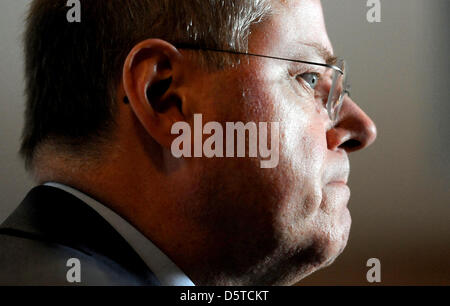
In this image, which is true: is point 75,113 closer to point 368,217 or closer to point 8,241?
point 8,241

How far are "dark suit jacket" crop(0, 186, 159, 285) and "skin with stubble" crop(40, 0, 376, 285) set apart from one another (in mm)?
46

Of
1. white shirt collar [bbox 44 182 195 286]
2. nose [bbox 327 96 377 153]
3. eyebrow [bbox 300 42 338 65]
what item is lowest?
white shirt collar [bbox 44 182 195 286]

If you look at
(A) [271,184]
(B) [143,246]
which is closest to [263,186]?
(A) [271,184]

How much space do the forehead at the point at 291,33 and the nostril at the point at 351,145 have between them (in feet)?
0.44

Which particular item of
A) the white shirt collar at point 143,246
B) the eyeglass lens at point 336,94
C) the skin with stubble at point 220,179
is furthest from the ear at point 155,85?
the eyeglass lens at point 336,94

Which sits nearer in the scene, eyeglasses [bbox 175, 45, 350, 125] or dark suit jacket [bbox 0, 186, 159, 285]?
dark suit jacket [bbox 0, 186, 159, 285]

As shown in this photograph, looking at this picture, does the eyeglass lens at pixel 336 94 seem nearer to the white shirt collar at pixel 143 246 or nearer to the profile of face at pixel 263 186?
the profile of face at pixel 263 186

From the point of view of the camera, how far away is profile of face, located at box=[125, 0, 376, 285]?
2.28 feet

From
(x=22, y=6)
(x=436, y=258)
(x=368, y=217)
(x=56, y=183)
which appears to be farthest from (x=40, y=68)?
(x=436, y=258)

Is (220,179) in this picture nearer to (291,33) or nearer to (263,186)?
(263,186)

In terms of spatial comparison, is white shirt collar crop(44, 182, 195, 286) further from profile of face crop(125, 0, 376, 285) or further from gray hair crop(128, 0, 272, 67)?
gray hair crop(128, 0, 272, 67)

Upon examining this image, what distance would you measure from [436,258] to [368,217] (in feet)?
0.58

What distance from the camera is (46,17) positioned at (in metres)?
0.81

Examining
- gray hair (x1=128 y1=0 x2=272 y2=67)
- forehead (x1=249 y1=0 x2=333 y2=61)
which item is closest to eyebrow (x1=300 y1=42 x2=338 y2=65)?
forehead (x1=249 y1=0 x2=333 y2=61)
